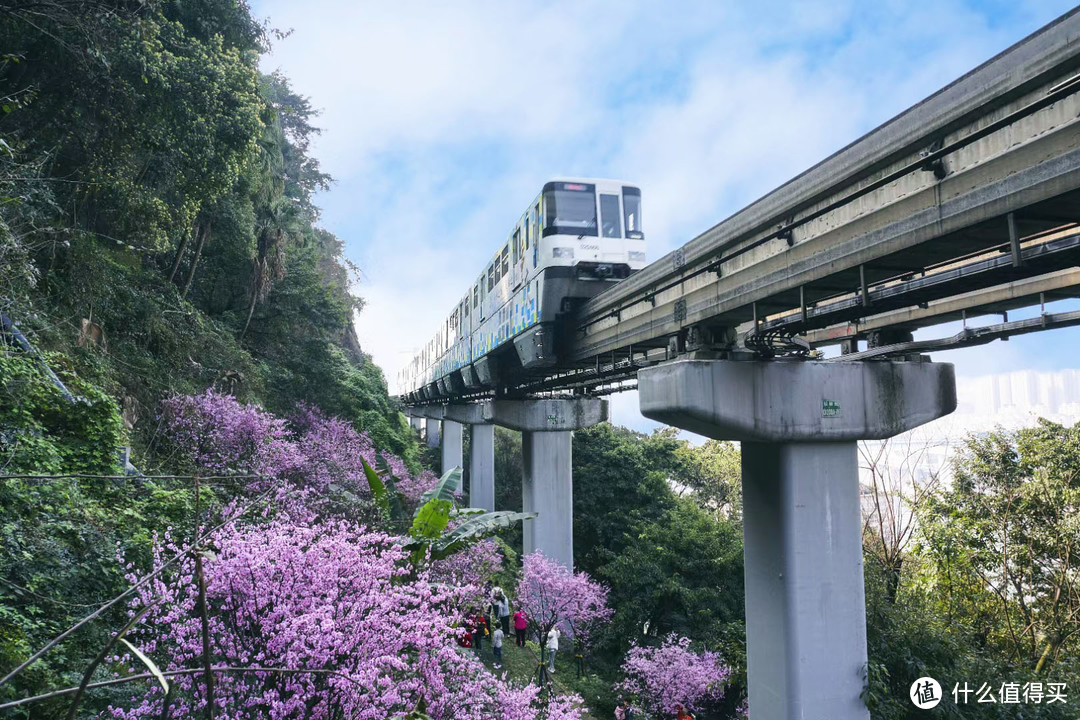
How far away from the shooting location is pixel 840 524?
957cm

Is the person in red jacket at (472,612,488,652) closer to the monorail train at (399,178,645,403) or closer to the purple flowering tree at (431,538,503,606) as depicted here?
the purple flowering tree at (431,538,503,606)

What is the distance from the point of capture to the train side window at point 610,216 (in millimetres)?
13688

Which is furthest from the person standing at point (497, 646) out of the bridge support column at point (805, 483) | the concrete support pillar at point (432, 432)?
the concrete support pillar at point (432, 432)

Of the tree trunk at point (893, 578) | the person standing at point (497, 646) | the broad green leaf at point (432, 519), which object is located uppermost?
the broad green leaf at point (432, 519)

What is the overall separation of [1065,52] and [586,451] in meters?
26.0

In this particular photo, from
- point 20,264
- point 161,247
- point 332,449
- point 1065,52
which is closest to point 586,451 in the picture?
point 332,449

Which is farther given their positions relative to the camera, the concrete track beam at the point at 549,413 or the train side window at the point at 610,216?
the concrete track beam at the point at 549,413

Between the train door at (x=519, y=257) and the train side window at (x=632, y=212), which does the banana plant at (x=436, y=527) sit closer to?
the train door at (x=519, y=257)

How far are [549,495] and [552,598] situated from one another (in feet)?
12.7

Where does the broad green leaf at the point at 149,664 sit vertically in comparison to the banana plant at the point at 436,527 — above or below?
above

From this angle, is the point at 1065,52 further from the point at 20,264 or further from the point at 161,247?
the point at 161,247

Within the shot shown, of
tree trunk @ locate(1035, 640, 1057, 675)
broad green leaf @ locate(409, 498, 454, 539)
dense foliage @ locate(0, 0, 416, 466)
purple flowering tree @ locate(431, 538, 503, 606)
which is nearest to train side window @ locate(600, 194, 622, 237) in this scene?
broad green leaf @ locate(409, 498, 454, 539)

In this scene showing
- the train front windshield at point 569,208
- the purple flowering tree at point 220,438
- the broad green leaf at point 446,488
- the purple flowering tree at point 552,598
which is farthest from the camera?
the purple flowering tree at point 552,598

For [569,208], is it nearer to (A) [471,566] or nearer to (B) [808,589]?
(B) [808,589]
